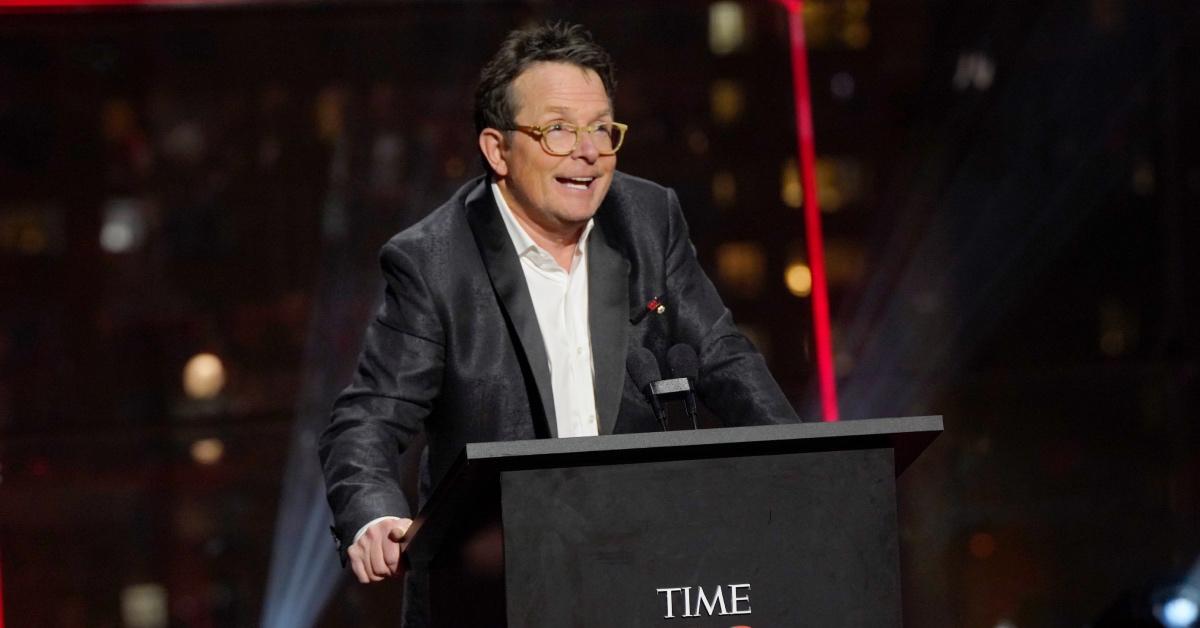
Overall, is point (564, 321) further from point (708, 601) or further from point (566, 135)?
point (708, 601)

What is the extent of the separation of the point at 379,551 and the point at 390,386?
41 cm

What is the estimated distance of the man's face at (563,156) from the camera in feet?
8.02

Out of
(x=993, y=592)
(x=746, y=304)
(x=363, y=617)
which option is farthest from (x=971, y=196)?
(x=363, y=617)

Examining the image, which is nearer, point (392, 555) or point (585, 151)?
point (392, 555)

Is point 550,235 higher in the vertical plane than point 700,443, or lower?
higher

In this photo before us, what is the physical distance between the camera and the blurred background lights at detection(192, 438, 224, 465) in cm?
462

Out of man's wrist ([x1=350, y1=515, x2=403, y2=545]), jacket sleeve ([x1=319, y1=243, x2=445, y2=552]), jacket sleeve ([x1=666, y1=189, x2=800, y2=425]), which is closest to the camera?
man's wrist ([x1=350, y1=515, x2=403, y2=545])

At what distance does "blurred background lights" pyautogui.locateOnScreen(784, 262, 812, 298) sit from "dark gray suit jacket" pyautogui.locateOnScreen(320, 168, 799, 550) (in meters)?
2.14

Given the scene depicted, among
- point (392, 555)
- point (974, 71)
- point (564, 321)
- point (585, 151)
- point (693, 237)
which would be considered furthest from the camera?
point (974, 71)

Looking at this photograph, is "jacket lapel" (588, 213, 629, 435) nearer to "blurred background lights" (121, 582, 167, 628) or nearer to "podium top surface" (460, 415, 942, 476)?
"podium top surface" (460, 415, 942, 476)

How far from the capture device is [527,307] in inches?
97.3

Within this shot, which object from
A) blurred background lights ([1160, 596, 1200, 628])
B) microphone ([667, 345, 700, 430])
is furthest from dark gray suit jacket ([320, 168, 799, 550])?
blurred background lights ([1160, 596, 1200, 628])

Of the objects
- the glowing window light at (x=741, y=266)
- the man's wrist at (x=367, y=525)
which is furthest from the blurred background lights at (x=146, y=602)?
the man's wrist at (x=367, y=525)

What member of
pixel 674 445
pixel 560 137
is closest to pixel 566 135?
pixel 560 137
